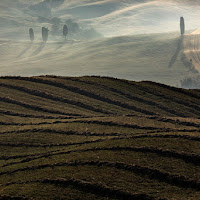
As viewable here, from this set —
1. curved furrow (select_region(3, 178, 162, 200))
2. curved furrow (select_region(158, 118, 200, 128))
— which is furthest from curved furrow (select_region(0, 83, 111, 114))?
curved furrow (select_region(3, 178, 162, 200))

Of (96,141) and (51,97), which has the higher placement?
(51,97)

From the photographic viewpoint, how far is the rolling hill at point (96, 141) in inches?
1304

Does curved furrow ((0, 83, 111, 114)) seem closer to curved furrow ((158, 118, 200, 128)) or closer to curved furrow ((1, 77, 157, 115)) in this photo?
curved furrow ((1, 77, 157, 115))

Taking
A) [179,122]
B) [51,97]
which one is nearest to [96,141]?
[179,122]

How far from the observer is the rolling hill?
3312 cm

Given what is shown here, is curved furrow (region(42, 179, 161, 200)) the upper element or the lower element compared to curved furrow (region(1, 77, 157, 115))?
lower

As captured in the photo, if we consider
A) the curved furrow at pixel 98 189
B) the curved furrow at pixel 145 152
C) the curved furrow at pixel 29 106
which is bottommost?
the curved furrow at pixel 98 189

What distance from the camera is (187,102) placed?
6556 cm

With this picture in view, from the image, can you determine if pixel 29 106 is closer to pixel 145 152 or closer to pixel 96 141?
pixel 96 141

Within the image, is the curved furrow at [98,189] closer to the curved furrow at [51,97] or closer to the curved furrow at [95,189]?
the curved furrow at [95,189]

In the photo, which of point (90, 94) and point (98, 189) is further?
point (90, 94)

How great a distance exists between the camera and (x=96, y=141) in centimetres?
4391

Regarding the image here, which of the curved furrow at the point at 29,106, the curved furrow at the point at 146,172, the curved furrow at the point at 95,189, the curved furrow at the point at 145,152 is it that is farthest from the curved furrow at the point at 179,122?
the curved furrow at the point at 95,189

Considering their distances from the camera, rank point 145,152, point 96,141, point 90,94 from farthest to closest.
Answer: point 90,94 → point 96,141 → point 145,152
